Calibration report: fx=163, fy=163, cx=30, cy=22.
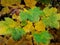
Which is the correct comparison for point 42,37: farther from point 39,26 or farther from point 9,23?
point 9,23

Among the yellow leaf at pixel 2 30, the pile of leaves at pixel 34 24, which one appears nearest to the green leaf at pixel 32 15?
the pile of leaves at pixel 34 24

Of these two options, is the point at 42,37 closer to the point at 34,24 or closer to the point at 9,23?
the point at 34,24

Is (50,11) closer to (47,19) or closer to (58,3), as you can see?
(47,19)

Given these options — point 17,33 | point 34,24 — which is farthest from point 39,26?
point 17,33

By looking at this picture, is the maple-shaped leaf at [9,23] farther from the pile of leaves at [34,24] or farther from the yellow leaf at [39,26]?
the yellow leaf at [39,26]

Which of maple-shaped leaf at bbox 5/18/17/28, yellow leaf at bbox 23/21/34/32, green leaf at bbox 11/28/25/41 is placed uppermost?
maple-shaped leaf at bbox 5/18/17/28

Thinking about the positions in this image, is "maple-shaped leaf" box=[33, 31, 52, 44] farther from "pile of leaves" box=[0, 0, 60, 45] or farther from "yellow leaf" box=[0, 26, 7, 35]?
"yellow leaf" box=[0, 26, 7, 35]

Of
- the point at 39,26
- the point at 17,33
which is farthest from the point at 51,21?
the point at 17,33

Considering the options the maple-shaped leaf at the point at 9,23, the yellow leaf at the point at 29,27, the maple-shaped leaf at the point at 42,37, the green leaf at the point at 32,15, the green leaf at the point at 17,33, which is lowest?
the maple-shaped leaf at the point at 42,37

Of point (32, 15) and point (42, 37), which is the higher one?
point (32, 15)

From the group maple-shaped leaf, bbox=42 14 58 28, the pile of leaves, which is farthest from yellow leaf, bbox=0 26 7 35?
maple-shaped leaf, bbox=42 14 58 28

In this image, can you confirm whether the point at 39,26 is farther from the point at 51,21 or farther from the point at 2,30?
the point at 2,30

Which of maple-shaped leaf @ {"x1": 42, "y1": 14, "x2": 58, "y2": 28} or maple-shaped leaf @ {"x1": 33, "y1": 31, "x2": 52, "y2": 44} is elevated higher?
maple-shaped leaf @ {"x1": 42, "y1": 14, "x2": 58, "y2": 28}
